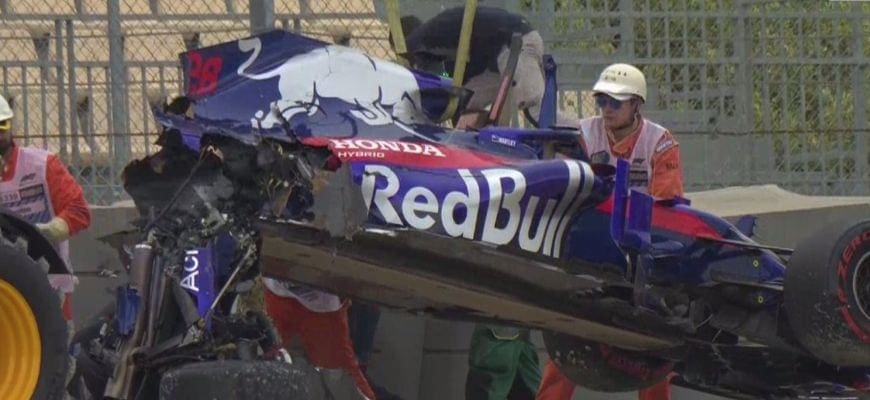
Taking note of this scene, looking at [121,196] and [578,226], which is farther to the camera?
[121,196]

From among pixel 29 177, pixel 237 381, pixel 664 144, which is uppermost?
pixel 664 144

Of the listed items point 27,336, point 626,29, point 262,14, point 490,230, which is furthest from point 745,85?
point 27,336

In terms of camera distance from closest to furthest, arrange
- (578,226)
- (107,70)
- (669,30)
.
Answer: (578,226) < (107,70) < (669,30)

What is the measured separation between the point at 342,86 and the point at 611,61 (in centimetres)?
368

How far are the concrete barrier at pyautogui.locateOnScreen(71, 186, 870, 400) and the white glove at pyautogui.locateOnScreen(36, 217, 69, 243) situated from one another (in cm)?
63

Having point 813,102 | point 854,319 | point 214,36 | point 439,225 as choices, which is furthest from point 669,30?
point 439,225

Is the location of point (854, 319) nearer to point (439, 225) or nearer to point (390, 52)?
point (439, 225)

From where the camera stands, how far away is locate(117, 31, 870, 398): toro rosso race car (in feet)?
24.5

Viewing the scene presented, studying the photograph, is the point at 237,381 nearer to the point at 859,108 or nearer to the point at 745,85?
the point at 745,85

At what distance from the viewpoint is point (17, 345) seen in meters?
7.29

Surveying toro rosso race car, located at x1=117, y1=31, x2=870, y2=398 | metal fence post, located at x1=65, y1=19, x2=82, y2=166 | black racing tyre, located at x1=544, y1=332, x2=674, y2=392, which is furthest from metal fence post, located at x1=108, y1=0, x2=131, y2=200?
black racing tyre, located at x1=544, y1=332, x2=674, y2=392

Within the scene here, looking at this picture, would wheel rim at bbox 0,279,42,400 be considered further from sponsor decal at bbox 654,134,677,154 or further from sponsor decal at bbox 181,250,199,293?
sponsor decal at bbox 654,134,677,154

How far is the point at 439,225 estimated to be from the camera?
7.77m

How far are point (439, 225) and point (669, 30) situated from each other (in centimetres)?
417
